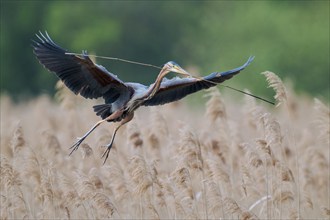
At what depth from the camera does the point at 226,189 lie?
28.7 ft

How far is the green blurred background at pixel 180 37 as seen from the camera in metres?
31.6

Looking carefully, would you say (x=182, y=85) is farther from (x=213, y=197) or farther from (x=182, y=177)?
(x=213, y=197)

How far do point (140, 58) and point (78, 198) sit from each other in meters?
32.4

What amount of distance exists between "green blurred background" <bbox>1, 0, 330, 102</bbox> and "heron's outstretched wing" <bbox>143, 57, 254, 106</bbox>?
21.4 m

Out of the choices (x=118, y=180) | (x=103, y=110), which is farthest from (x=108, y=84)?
(x=118, y=180)

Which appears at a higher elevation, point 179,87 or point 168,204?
point 179,87

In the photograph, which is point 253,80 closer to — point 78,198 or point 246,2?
point 246,2

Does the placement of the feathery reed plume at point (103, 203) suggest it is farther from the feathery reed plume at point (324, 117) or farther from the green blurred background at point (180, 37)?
the green blurred background at point (180, 37)

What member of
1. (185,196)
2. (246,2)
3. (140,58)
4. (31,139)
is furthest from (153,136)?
(140,58)

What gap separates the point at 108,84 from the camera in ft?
25.6

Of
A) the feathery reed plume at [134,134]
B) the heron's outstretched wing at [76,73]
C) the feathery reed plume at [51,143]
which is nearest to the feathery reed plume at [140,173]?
the heron's outstretched wing at [76,73]

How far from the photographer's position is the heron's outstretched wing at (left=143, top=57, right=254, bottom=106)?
7605 millimetres

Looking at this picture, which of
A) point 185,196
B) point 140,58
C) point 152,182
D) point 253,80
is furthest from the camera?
point 140,58

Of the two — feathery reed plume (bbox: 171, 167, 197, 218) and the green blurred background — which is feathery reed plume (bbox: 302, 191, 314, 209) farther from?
the green blurred background
